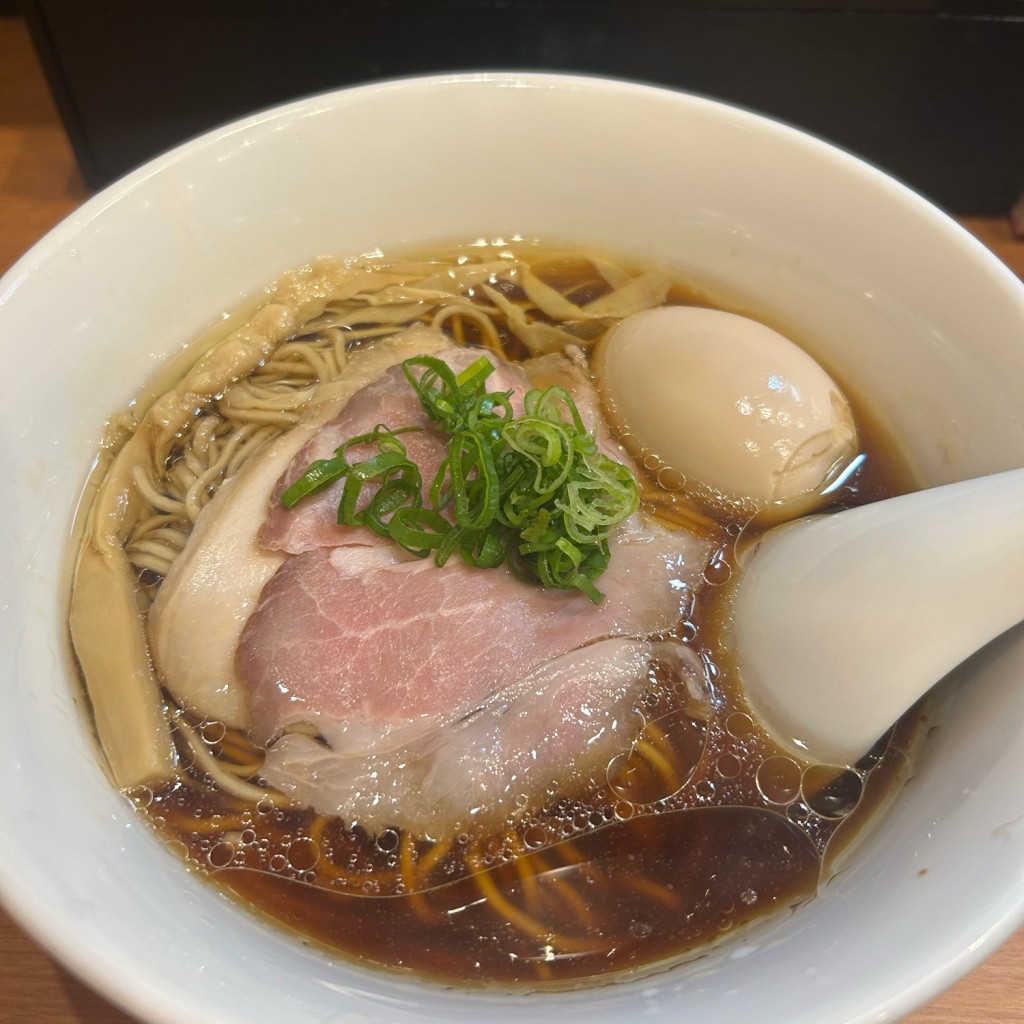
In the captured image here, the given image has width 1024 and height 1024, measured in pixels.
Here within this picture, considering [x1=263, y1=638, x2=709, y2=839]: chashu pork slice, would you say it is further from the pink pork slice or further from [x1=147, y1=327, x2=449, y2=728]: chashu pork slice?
[x1=147, y1=327, x2=449, y2=728]: chashu pork slice

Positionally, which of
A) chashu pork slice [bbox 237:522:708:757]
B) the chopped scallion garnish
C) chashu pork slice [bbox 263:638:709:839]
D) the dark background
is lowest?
chashu pork slice [bbox 263:638:709:839]

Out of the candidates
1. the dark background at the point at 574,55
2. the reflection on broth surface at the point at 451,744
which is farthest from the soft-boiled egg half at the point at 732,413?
the dark background at the point at 574,55

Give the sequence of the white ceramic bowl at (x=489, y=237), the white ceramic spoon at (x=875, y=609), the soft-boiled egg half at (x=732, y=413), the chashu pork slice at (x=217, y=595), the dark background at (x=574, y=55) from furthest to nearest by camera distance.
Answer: the dark background at (x=574, y=55) < the soft-boiled egg half at (x=732, y=413) < the chashu pork slice at (x=217, y=595) < the white ceramic spoon at (x=875, y=609) < the white ceramic bowl at (x=489, y=237)

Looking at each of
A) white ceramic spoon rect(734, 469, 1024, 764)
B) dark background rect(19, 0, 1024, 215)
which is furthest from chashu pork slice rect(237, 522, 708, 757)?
dark background rect(19, 0, 1024, 215)

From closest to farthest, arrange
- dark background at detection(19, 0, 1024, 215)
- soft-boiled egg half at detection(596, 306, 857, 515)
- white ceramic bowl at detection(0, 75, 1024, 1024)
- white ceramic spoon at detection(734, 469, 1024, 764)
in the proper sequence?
white ceramic bowl at detection(0, 75, 1024, 1024)
white ceramic spoon at detection(734, 469, 1024, 764)
soft-boiled egg half at detection(596, 306, 857, 515)
dark background at detection(19, 0, 1024, 215)

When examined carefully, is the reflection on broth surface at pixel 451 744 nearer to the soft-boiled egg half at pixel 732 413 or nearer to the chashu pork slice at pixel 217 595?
the chashu pork slice at pixel 217 595

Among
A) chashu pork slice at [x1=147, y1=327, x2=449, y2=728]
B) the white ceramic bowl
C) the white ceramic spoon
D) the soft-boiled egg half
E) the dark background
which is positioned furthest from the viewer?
the dark background
